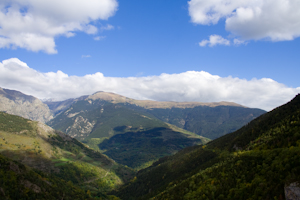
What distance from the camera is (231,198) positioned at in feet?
334

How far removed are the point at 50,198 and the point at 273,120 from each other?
718 ft

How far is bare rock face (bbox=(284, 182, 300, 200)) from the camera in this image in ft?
222

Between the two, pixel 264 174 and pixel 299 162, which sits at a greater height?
pixel 299 162

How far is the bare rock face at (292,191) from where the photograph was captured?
222 feet

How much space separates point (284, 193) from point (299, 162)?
63.4 feet

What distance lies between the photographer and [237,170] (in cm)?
12325

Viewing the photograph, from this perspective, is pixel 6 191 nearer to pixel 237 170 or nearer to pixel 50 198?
pixel 50 198

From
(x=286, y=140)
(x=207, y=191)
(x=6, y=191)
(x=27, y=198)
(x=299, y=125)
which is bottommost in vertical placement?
(x=27, y=198)

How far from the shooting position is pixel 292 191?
2758 inches

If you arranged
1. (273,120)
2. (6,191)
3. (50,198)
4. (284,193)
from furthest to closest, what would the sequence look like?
1. (273,120)
2. (50,198)
3. (6,191)
4. (284,193)

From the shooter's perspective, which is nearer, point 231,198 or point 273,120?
point 231,198

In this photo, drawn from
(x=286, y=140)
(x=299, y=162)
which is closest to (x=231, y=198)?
(x=299, y=162)

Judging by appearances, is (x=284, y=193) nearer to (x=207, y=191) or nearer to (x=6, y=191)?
(x=207, y=191)

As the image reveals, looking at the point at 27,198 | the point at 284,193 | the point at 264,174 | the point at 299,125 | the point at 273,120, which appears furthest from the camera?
the point at 273,120
